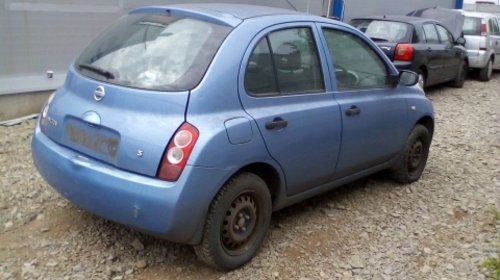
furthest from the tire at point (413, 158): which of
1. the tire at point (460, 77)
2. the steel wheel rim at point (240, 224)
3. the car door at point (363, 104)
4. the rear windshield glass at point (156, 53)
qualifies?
the tire at point (460, 77)

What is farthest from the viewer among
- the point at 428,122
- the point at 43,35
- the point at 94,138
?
the point at 43,35

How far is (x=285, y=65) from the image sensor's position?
3.72m

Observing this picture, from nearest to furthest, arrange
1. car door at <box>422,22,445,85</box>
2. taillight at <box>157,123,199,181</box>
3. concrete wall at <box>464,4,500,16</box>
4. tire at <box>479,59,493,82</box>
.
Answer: taillight at <box>157,123,199,181</box> < car door at <box>422,22,445,85</box> < tire at <box>479,59,493,82</box> < concrete wall at <box>464,4,500,16</box>

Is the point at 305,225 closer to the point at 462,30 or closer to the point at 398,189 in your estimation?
the point at 398,189

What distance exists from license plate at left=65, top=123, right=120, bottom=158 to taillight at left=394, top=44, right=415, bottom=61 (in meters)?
6.75

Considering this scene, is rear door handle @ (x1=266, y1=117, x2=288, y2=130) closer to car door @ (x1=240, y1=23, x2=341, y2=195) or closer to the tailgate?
car door @ (x1=240, y1=23, x2=341, y2=195)

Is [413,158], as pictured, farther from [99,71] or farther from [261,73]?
[99,71]

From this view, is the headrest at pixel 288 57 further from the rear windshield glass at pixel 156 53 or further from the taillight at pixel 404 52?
the taillight at pixel 404 52

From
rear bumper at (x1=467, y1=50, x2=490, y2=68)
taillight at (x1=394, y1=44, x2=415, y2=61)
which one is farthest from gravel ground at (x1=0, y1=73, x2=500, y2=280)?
rear bumper at (x1=467, y1=50, x2=490, y2=68)

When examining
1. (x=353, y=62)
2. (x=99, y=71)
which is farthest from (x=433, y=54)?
(x=99, y=71)

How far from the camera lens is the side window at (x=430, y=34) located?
980 centimetres

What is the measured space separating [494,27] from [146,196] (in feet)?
43.4

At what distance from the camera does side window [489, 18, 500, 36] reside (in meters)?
13.6

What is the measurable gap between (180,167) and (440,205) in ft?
9.42
